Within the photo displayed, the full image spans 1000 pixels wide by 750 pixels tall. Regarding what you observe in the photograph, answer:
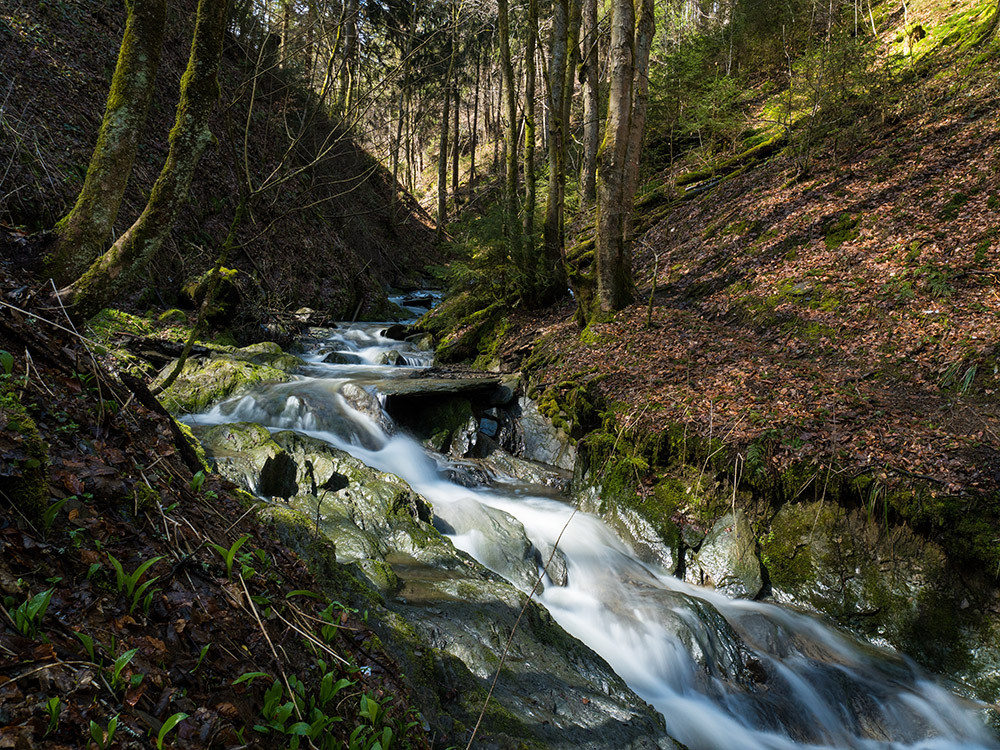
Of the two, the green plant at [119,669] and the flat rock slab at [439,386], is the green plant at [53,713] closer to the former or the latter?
the green plant at [119,669]

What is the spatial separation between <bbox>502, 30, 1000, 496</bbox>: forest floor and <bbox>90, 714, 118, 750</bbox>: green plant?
6030mm

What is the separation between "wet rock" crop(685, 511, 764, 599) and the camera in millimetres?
5865

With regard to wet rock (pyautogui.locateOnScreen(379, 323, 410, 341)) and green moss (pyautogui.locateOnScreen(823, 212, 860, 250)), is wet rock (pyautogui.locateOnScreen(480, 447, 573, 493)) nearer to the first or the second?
green moss (pyautogui.locateOnScreen(823, 212, 860, 250))

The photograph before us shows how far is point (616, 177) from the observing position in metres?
8.69

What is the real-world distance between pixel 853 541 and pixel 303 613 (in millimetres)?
5650

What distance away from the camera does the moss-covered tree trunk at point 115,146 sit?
3885 mm

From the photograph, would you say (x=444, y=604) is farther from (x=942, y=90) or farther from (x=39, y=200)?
(x=942, y=90)

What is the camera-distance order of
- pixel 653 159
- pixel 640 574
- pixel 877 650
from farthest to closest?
pixel 653 159 → pixel 640 574 → pixel 877 650

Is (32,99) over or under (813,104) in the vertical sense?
under

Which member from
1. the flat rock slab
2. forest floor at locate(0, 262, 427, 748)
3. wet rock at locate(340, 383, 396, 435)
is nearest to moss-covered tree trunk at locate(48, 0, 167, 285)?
forest floor at locate(0, 262, 427, 748)

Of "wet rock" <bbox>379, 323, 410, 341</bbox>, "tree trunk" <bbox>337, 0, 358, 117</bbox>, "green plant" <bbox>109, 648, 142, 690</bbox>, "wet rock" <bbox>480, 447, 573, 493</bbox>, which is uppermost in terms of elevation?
"tree trunk" <bbox>337, 0, 358, 117</bbox>

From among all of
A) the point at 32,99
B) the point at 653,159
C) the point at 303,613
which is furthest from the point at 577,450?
the point at 653,159

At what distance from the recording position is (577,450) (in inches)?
310

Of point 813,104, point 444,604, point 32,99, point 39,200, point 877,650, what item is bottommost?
point 877,650
